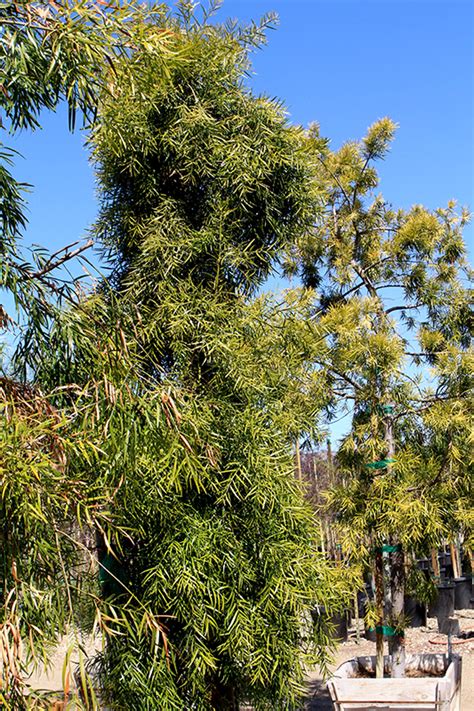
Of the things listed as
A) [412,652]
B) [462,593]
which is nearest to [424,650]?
[412,652]

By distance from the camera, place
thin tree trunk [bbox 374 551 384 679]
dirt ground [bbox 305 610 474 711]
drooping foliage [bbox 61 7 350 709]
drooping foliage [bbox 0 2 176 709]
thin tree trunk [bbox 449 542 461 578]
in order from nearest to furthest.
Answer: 1. drooping foliage [bbox 0 2 176 709]
2. drooping foliage [bbox 61 7 350 709]
3. thin tree trunk [bbox 374 551 384 679]
4. dirt ground [bbox 305 610 474 711]
5. thin tree trunk [bbox 449 542 461 578]

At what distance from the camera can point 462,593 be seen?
9.14 metres

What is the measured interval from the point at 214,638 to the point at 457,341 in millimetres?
2710

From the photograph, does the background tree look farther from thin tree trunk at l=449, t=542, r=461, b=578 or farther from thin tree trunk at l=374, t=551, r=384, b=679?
thin tree trunk at l=449, t=542, r=461, b=578

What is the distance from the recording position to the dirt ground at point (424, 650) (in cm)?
564

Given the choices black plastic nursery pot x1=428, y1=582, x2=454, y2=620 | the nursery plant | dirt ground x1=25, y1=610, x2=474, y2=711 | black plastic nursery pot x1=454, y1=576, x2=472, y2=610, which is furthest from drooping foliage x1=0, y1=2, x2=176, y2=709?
black plastic nursery pot x1=454, y1=576, x2=472, y2=610

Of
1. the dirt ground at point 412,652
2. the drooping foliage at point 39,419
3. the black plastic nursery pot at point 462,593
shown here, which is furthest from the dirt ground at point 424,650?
the drooping foliage at point 39,419

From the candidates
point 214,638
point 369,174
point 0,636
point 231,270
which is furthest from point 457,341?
point 0,636

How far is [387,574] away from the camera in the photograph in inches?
187

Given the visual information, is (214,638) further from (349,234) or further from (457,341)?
(349,234)

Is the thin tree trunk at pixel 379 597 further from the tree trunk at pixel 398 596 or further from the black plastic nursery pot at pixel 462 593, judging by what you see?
the black plastic nursery pot at pixel 462 593

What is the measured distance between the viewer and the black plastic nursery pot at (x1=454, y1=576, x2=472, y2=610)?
9047 millimetres

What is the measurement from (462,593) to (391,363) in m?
5.76

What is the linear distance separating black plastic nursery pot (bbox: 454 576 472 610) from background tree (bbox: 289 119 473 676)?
4731 mm
